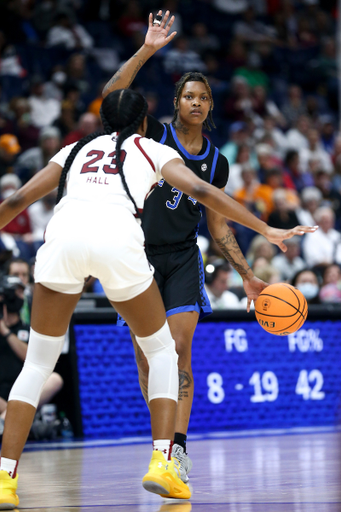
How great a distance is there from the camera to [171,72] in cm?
1452

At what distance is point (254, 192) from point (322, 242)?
132 cm

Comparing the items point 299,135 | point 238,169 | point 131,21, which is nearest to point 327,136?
point 299,135

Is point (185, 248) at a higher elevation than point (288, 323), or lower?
higher

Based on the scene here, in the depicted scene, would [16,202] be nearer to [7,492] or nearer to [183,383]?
[7,492]

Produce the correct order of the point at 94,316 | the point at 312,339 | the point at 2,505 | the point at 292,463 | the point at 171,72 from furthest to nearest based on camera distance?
the point at 171,72 → the point at 312,339 → the point at 94,316 → the point at 292,463 → the point at 2,505

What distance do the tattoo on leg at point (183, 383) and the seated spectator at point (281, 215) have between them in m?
6.90

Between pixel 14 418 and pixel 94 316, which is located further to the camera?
pixel 94 316

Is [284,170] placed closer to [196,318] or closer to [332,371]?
[332,371]

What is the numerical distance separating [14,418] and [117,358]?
12.7 feet

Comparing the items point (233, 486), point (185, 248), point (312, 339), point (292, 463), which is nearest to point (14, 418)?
point (233, 486)

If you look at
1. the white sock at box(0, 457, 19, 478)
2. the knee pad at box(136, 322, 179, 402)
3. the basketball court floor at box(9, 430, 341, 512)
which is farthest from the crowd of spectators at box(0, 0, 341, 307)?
the white sock at box(0, 457, 19, 478)

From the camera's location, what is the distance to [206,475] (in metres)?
4.55

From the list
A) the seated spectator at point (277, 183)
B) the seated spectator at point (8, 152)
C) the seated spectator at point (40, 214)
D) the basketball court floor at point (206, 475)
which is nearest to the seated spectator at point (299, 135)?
the seated spectator at point (277, 183)

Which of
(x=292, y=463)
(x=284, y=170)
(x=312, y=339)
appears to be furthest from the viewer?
(x=284, y=170)
